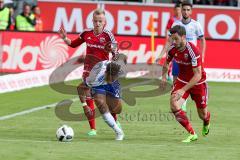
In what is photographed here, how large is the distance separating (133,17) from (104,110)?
18.3m

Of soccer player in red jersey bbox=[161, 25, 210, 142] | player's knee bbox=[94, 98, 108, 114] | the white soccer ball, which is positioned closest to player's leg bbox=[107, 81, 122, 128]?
player's knee bbox=[94, 98, 108, 114]

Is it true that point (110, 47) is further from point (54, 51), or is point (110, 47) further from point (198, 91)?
point (54, 51)

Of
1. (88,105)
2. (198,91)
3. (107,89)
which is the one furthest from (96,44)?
(198,91)

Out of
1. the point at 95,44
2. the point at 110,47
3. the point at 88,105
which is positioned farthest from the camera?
the point at 88,105

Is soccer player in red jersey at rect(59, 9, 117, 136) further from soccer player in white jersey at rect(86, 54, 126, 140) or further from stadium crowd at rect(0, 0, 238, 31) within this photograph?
stadium crowd at rect(0, 0, 238, 31)

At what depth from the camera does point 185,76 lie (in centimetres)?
1355

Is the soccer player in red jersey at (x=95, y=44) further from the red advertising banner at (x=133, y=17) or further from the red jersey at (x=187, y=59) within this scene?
the red advertising banner at (x=133, y=17)

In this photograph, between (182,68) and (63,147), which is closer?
(63,147)

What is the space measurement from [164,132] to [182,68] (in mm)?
1657

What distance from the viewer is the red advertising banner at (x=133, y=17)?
30.8m

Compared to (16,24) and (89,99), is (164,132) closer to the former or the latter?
(89,99)

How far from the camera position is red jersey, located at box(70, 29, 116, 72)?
14.1 metres

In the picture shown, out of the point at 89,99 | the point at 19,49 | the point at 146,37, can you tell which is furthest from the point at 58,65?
the point at 89,99

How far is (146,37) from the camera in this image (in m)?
27.2
